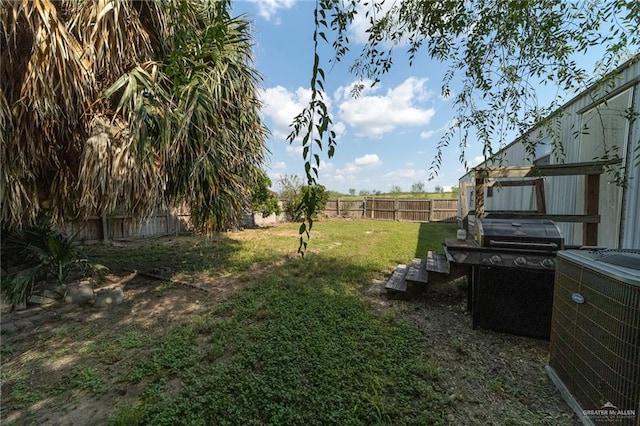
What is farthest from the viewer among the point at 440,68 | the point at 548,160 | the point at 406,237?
the point at 406,237

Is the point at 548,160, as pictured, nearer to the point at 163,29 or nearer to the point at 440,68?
the point at 440,68

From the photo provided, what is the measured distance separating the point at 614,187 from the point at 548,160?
6.80 feet

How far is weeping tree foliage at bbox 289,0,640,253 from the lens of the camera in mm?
1801

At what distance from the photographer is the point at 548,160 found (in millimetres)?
5047

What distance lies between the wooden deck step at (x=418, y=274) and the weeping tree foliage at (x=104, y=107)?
3295 mm

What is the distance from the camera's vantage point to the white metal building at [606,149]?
2.79 metres

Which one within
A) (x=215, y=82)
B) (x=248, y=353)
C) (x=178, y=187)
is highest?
(x=215, y=82)

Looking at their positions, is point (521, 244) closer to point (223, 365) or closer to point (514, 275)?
point (514, 275)

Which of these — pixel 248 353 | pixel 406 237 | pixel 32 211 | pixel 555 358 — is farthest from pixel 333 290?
pixel 406 237

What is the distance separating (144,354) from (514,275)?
151 inches

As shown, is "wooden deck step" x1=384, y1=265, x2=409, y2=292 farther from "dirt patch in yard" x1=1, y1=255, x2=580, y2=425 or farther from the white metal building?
the white metal building

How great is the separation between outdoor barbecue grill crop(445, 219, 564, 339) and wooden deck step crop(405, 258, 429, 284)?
2.87 ft

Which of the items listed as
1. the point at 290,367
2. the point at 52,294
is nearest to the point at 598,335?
the point at 290,367

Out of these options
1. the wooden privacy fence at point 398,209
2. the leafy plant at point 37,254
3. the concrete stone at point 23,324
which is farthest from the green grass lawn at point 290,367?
the wooden privacy fence at point 398,209
